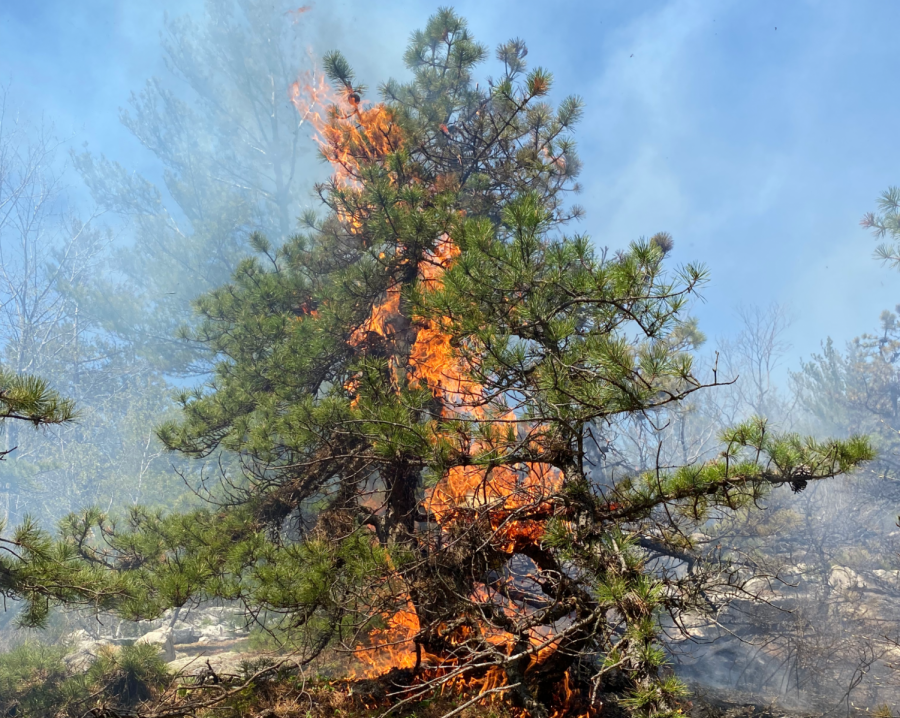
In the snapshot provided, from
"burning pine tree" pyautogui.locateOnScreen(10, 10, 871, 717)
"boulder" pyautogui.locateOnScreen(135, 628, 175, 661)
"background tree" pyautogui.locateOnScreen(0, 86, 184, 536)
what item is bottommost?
"boulder" pyautogui.locateOnScreen(135, 628, 175, 661)

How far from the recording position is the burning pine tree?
3.11 metres

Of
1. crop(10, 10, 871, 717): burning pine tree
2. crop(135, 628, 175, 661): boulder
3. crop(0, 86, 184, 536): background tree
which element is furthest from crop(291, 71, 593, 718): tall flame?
crop(0, 86, 184, 536): background tree

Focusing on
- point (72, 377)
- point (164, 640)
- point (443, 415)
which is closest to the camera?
point (443, 415)

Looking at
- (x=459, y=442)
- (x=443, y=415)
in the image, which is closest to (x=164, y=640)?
(x=443, y=415)

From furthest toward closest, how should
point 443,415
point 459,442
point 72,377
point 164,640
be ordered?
point 72,377, point 164,640, point 443,415, point 459,442

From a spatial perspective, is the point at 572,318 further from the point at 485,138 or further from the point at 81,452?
the point at 81,452

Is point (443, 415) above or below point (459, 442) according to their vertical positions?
above

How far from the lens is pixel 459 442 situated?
13.2ft

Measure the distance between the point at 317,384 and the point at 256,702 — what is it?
3.89 meters

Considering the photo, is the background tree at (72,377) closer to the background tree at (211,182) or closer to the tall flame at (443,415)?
the background tree at (211,182)

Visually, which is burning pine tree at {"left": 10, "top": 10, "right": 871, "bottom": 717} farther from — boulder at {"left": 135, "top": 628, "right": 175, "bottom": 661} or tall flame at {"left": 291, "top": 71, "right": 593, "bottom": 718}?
boulder at {"left": 135, "top": 628, "right": 175, "bottom": 661}

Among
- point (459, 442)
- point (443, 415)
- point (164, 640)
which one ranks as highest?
point (443, 415)

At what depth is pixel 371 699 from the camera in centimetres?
456

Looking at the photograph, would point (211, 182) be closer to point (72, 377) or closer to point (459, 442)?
point (72, 377)
